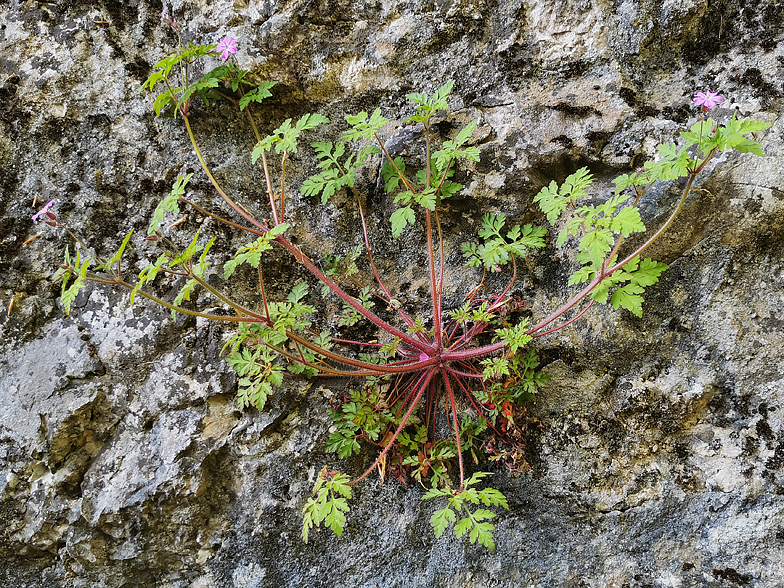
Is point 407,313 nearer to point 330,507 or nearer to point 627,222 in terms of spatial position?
point 330,507

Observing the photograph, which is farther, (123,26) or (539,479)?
(123,26)

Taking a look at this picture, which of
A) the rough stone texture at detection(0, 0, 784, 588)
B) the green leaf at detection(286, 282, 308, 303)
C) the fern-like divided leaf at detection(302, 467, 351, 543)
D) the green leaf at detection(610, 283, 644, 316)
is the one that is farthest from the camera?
the green leaf at detection(286, 282, 308, 303)

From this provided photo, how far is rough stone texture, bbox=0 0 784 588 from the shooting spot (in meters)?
2.69

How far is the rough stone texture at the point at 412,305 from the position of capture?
269cm

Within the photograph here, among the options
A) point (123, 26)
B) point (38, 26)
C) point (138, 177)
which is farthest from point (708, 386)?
point (38, 26)

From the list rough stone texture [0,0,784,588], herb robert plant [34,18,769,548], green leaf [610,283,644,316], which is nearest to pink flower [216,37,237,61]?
herb robert plant [34,18,769,548]

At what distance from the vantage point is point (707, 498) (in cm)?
266

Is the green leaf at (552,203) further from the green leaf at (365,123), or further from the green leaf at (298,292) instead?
the green leaf at (298,292)

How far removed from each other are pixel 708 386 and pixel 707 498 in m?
0.58

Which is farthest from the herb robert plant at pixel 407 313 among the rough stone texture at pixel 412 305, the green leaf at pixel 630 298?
the rough stone texture at pixel 412 305

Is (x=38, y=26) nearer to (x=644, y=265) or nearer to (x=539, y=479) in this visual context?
(x=644, y=265)

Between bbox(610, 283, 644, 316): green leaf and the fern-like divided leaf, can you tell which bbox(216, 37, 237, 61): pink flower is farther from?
bbox(610, 283, 644, 316): green leaf

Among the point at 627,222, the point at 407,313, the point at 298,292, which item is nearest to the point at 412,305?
the point at 407,313

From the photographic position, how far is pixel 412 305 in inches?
129
